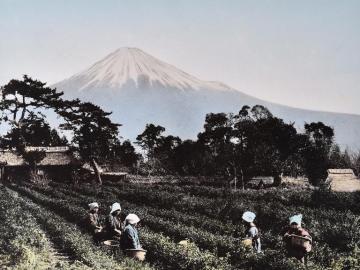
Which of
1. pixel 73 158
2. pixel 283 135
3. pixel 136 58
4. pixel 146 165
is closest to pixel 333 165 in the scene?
pixel 283 135

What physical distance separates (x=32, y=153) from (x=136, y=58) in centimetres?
2897

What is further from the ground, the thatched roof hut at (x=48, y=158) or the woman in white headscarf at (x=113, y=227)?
the thatched roof hut at (x=48, y=158)

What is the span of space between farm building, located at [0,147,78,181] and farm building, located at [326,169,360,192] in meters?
22.7

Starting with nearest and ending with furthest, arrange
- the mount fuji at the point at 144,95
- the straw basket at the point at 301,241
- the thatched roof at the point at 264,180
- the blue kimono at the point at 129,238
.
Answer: the straw basket at the point at 301,241
the blue kimono at the point at 129,238
the thatched roof at the point at 264,180
the mount fuji at the point at 144,95

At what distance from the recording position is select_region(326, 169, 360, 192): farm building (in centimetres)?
3744

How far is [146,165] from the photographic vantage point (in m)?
57.1

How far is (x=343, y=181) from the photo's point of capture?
3812 centimetres

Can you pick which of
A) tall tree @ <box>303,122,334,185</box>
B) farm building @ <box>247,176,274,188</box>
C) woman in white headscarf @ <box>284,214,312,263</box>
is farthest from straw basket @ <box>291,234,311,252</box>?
farm building @ <box>247,176,274,188</box>

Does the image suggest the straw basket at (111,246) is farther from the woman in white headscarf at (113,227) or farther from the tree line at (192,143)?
the tree line at (192,143)

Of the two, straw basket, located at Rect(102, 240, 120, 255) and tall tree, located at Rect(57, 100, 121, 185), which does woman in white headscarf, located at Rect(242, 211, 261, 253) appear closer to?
straw basket, located at Rect(102, 240, 120, 255)

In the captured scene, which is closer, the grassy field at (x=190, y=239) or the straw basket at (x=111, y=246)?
the grassy field at (x=190, y=239)

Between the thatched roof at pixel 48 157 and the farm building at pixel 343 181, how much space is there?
23.1m

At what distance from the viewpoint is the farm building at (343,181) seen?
123 ft

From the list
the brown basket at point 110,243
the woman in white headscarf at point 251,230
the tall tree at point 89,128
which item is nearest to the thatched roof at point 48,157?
the tall tree at point 89,128
